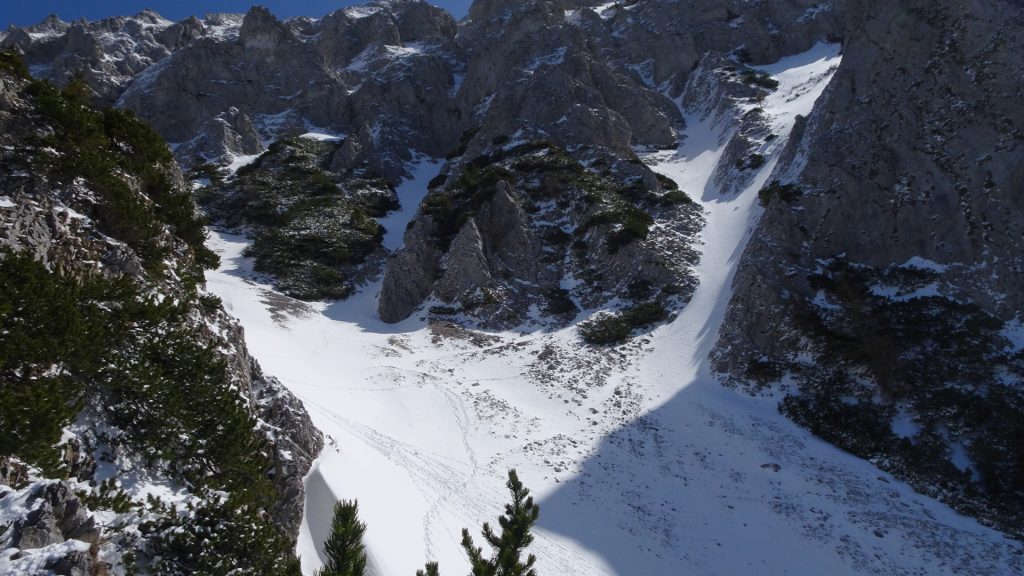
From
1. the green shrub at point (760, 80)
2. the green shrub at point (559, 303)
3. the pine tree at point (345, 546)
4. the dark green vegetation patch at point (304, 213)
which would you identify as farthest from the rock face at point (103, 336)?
the green shrub at point (760, 80)

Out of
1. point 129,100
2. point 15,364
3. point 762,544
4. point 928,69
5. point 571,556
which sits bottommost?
point 762,544

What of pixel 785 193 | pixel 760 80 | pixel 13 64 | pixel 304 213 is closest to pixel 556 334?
pixel 785 193

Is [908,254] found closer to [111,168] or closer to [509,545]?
[509,545]

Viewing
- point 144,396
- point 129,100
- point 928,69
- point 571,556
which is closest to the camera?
point 144,396

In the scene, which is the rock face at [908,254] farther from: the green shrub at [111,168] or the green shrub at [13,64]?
the green shrub at [13,64]

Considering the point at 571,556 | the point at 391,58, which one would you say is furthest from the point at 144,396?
the point at 391,58

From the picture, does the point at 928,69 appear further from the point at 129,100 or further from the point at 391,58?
the point at 129,100

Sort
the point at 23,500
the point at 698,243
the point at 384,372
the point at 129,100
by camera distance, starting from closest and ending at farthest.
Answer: the point at 23,500
the point at 384,372
the point at 698,243
the point at 129,100
